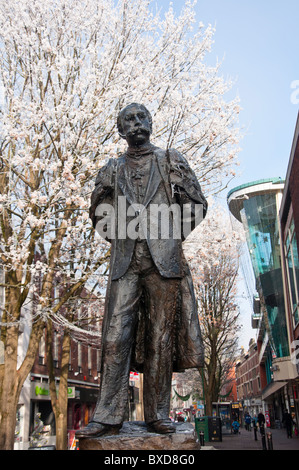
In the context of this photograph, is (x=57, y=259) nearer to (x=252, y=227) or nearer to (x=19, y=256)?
(x=19, y=256)

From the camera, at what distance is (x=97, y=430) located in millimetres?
3193

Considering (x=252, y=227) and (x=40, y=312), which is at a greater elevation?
(x=252, y=227)

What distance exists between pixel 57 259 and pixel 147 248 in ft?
30.6

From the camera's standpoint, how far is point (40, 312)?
1199 cm

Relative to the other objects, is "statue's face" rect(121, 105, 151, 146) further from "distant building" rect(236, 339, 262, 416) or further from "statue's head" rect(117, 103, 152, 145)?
"distant building" rect(236, 339, 262, 416)

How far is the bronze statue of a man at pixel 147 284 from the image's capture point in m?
3.47

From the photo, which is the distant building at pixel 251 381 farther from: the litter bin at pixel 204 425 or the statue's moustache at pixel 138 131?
the statue's moustache at pixel 138 131

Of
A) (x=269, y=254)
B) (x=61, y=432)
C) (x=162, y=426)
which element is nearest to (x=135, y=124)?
(x=162, y=426)

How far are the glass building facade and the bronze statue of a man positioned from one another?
33970 mm

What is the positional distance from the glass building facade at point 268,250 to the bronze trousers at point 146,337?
34.0 meters

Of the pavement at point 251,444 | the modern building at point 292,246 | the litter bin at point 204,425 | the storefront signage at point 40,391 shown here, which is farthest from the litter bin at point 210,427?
the storefront signage at point 40,391

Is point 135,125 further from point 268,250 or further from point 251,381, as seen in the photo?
point 251,381
